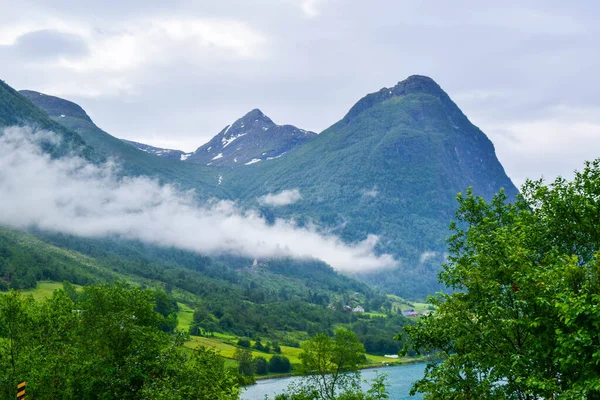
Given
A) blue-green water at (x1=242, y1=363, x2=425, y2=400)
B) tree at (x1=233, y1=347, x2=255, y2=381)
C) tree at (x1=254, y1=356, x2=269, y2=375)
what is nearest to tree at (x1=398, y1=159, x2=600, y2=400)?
blue-green water at (x1=242, y1=363, x2=425, y2=400)

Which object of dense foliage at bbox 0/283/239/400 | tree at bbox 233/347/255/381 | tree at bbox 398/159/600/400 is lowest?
tree at bbox 233/347/255/381

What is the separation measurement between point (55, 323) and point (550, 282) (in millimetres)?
46541

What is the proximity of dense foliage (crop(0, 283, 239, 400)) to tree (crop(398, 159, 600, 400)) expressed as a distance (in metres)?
15.3

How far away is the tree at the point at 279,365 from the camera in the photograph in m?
194

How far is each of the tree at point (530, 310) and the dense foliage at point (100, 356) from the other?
50.3 feet

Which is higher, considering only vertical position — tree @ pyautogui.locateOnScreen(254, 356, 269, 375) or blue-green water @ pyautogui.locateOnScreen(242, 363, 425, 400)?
blue-green water @ pyautogui.locateOnScreen(242, 363, 425, 400)

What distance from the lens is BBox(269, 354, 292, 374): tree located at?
636 feet

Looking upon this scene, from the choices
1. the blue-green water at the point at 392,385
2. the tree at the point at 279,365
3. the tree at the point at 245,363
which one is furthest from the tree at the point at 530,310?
the tree at the point at 279,365

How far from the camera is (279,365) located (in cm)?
19512

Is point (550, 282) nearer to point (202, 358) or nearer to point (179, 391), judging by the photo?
point (179, 391)

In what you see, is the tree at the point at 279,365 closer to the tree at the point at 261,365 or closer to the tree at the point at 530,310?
the tree at the point at 261,365

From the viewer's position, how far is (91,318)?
5728cm

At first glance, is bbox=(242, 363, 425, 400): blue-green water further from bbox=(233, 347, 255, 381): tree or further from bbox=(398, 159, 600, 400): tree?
bbox=(398, 159, 600, 400): tree

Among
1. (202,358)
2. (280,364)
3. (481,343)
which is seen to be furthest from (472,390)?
(280,364)
